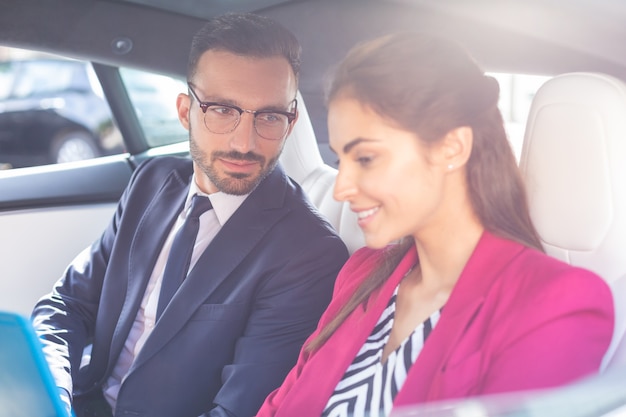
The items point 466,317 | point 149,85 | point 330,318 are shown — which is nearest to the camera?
point 466,317

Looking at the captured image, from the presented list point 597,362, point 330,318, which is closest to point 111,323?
point 330,318

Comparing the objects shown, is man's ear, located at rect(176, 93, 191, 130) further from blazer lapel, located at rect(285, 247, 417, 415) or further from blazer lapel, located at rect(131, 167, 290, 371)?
blazer lapel, located at rect(285, 247, 417, 415)

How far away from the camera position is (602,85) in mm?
1287

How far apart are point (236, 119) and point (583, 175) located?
855 mm

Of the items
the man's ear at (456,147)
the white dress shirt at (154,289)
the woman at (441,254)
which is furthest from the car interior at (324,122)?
the white dress shirt at (154,289)

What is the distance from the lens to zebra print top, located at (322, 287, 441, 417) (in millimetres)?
1220

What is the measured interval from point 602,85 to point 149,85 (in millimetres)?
1985

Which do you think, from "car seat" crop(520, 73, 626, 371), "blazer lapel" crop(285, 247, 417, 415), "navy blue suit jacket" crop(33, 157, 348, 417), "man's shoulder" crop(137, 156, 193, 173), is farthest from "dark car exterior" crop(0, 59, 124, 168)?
"car seat" crop(520, 73, 626, 371)

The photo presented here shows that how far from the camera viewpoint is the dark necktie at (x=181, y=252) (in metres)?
1.83

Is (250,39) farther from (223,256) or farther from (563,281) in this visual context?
(563,281)

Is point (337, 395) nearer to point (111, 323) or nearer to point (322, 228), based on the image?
point (322, 228)

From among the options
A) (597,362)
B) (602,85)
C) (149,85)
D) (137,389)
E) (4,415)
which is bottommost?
(137,389)

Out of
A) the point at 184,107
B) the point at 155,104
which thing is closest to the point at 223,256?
the point at 184,107

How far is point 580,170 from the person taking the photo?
4.19ft
